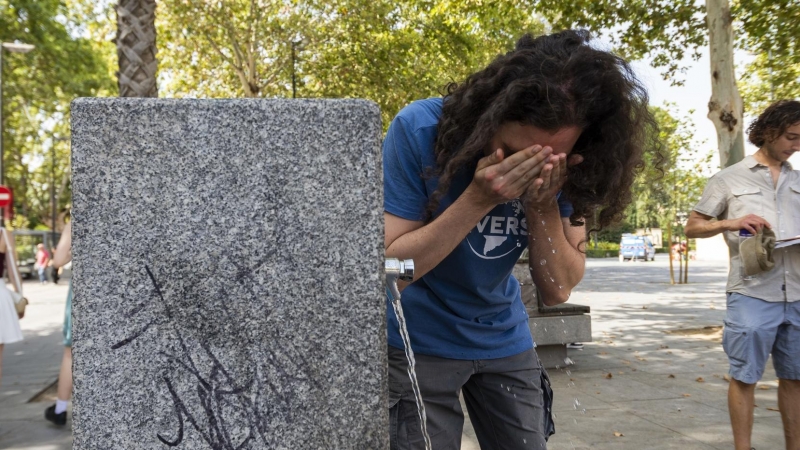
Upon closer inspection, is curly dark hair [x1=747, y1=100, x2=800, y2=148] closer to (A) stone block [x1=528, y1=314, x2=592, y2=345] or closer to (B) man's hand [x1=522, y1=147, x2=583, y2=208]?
(B) man's hand [x1=522, y1=147, x2=583, y2=208]

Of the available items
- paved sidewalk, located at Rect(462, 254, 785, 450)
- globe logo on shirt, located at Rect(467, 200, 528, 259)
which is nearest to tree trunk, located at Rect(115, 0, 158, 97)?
paved sidewalk, located at Rect(462, 254, 785, 450)

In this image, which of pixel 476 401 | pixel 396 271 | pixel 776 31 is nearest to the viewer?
pixel 396 271

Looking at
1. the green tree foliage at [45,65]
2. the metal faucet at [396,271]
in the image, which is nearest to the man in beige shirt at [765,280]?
the metal faucet at [396,271]

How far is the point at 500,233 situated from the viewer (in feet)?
7.23

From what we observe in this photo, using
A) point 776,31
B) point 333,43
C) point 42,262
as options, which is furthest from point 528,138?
point 42,262

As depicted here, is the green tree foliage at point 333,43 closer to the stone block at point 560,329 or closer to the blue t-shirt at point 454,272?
the stone block at point 560,329

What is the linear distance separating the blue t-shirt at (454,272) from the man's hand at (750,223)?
2312mm

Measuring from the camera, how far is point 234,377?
1563mm

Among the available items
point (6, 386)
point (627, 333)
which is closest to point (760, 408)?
point (627, 333)

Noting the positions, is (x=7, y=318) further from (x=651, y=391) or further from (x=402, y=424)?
(x=651, y=391)

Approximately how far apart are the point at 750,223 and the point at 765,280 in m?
0.33

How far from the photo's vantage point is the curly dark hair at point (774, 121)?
13.5 ft

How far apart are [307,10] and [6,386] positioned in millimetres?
13999

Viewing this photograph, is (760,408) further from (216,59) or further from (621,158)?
(216,59)
